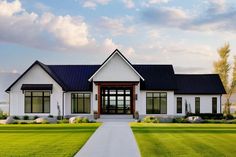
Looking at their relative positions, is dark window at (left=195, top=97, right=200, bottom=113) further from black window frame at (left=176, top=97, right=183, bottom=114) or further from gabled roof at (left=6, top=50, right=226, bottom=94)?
black window frame at (left=176, top=97, right=183, bottom=114)

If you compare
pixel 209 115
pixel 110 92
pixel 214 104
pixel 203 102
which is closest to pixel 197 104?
pixel 203 102

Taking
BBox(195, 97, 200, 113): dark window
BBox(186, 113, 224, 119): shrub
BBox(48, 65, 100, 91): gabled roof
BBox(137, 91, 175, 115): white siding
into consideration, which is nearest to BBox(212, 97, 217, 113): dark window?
BBox(195, 97, 200, 113): dark window

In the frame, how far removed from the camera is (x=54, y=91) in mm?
45656

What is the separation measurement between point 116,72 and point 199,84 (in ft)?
42.0

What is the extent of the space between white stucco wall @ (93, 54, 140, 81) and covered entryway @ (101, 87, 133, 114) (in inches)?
111

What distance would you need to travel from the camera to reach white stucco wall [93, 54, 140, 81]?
4622cm

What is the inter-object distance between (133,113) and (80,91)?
6638mm

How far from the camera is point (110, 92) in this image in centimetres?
4900

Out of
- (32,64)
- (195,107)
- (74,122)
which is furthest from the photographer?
(195,107)

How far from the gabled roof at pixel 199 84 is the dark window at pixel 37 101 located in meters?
16.2

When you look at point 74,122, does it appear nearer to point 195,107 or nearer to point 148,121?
point 148,121

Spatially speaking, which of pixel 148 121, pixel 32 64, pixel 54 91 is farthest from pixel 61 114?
pixel 148 121

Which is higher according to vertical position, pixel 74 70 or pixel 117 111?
pixel 74 70

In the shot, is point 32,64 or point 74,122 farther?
point 32,64
